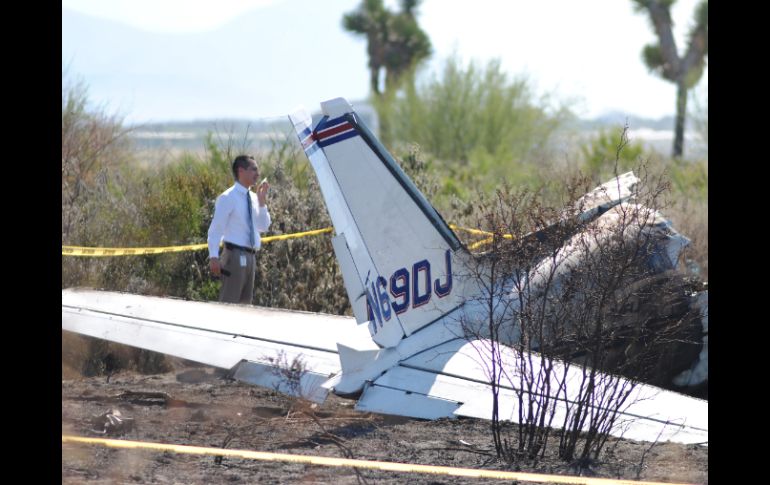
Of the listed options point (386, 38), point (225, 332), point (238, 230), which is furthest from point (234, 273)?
point (386, 38)

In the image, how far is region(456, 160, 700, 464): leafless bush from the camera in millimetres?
6074

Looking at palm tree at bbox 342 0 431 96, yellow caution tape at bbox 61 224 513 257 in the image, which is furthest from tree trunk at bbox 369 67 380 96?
yellow caution tape at bbox 61 224 513 257

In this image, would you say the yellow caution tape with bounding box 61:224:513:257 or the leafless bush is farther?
the yellow caution tape with bounding box 61:224:513:257

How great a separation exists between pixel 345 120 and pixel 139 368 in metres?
4.06

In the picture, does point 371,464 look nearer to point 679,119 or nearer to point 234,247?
point 234,247

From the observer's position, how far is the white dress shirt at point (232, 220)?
9680mm

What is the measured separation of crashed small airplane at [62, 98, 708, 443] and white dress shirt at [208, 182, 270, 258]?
214cm

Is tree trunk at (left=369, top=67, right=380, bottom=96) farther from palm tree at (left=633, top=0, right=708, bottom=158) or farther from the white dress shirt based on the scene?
the white dress shirt

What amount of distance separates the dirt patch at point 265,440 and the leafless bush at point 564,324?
0.27 m

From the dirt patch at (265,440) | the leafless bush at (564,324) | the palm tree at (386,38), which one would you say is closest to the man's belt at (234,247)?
the dirt patch at (265,440)

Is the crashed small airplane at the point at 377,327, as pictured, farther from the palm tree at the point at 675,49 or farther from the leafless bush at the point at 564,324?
the palm tree at the point at 675,49

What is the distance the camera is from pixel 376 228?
6969mm

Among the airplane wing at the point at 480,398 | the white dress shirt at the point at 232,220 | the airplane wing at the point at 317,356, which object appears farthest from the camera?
the white dress shirt at the point at 232,220

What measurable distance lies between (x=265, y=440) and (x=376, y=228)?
1.69 metres
